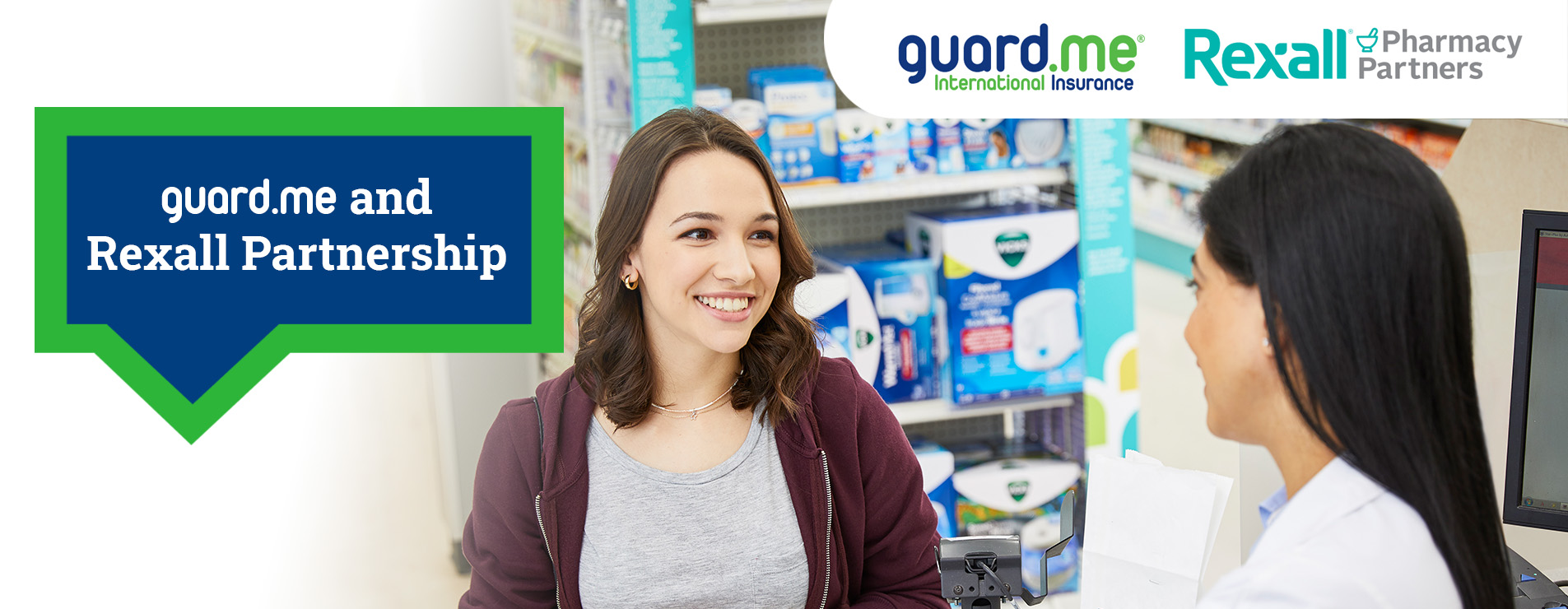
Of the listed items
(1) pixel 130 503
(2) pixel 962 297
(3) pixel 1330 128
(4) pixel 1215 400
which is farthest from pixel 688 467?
(1) pixel 130 503

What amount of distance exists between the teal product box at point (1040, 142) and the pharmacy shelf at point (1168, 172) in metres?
3.91

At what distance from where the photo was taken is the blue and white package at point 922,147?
2.89 m

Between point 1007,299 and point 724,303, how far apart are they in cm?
148

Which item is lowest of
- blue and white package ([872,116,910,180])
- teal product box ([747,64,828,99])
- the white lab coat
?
the white lab coat

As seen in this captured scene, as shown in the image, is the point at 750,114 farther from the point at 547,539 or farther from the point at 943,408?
the point at 547,539

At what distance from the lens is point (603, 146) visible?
9.75 feet

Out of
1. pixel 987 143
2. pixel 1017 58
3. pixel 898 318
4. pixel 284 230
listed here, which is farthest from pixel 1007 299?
pixel 284 230

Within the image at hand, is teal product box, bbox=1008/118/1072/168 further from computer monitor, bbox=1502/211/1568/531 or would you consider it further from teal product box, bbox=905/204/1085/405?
computer monitor, bbox=1502/211/1568/531

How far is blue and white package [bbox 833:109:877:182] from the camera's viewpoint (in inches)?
112

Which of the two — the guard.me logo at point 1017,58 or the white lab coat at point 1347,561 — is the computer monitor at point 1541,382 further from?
the guard.me logo at point 1017,58

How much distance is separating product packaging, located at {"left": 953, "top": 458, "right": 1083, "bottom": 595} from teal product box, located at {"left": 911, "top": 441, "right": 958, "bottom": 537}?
0.07 feet

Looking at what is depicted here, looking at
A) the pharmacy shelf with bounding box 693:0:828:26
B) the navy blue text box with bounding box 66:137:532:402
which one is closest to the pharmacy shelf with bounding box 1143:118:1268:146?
the pharmacy shelf with bounding box 693:0:828:26

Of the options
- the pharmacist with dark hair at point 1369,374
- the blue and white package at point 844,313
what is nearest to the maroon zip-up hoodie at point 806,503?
the pharmacist with dark hair at point 1369,374

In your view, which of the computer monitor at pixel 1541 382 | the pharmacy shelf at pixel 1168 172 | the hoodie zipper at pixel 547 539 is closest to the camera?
the computer monitor at pixel 1541 382
